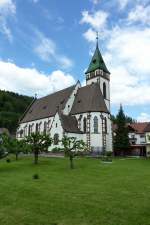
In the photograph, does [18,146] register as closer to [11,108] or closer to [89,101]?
[89,101]

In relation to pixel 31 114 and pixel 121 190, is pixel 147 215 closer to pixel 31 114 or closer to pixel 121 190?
pixel 121 190

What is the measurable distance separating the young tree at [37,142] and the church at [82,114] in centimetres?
929

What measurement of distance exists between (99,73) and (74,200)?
56197 millimetres

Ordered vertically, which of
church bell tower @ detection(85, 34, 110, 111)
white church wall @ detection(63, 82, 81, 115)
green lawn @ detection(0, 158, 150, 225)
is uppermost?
church bell tower @ detection(85, 34, 110, 111)

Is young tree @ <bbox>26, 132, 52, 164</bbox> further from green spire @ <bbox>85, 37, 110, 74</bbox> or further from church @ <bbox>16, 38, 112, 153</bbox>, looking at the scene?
green spire @ <bbox>85, 37, 110, 74</bbox>

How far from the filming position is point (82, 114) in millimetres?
54594

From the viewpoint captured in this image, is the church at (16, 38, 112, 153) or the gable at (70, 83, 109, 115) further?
the gable at (70, 83, 109, 115)

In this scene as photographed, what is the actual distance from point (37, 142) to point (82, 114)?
20.4 meters

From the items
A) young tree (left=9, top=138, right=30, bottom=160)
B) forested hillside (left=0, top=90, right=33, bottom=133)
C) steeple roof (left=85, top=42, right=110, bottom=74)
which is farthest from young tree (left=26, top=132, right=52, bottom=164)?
forested hillside (left=0, top=90, right=33, bottom=133)

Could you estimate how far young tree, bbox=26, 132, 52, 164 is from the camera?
114ft

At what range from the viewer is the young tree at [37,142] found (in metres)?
34.8

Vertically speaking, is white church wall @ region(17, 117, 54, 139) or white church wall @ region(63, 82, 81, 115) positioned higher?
white church wall @ region(63, 82, 81, 115)

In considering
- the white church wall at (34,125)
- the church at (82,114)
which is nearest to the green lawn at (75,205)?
the church at (82,114)

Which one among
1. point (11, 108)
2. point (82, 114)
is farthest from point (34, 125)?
point (11, 108)
